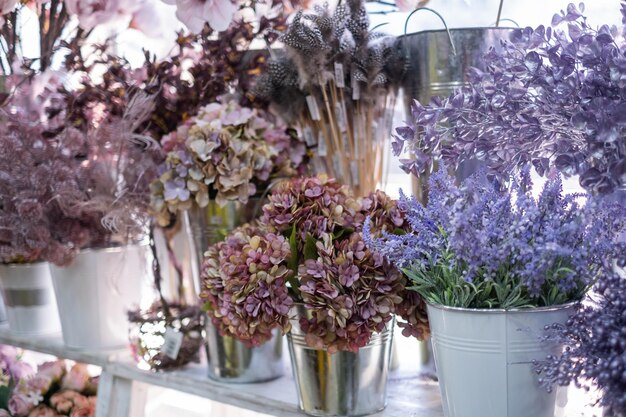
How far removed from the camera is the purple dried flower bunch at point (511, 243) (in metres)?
0.78

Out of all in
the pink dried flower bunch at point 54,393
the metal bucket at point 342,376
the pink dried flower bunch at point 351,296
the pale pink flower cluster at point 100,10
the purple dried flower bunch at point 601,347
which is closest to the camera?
the purple dried flower bunch at point 601,347

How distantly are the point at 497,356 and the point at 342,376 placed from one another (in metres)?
0.30

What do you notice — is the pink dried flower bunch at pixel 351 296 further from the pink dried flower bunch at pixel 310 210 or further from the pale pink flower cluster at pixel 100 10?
the pale pink flower cluster at pixel 100 10

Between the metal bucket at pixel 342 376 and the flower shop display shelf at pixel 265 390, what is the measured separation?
0.03 metres

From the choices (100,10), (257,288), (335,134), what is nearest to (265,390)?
(257,288)

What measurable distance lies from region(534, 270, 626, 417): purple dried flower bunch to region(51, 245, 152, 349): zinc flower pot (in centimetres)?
90

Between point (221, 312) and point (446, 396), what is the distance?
0.32 meters

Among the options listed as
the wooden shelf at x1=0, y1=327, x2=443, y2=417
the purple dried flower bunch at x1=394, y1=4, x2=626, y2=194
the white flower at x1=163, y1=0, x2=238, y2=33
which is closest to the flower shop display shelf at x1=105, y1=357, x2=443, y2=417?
the wooden shelf at x1=0, y1=327, x2=443, y2=417

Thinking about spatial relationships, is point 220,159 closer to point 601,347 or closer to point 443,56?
point 443,56

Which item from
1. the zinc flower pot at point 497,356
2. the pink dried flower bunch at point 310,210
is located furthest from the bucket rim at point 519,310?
the pink dried flower bunch at point 310,210

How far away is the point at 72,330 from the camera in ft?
4.83

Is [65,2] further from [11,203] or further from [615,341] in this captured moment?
[615,341]

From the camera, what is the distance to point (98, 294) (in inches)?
57.0

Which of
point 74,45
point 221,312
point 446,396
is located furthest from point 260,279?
point 74,45
